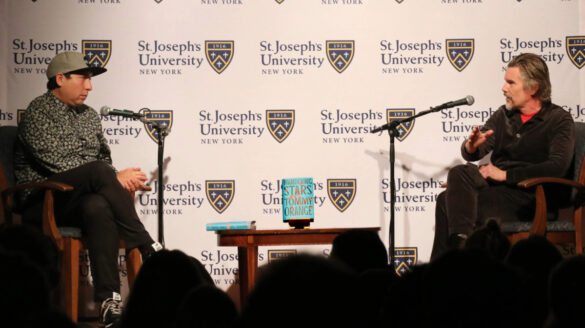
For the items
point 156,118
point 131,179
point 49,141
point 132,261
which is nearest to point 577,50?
point 156,118

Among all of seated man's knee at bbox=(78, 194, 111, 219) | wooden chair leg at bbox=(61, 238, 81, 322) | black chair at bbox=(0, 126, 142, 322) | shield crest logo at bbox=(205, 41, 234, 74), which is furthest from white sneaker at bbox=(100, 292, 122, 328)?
shield crest logo at bbox=(205, 41, 234, 74)

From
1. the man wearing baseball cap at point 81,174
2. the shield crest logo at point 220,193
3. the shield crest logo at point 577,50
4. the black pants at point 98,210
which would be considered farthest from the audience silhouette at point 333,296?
the shield crest logo at point 577,50

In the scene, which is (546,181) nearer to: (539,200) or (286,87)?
(539,200)

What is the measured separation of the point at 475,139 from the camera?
3.65 m

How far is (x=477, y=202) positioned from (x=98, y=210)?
2017 mm

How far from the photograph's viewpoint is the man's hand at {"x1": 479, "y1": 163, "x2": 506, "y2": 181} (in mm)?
3467

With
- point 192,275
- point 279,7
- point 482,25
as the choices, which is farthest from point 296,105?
point 192,275

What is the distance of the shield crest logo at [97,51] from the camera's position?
14.0ft

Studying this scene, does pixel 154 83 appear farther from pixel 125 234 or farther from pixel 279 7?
pixel 125 234

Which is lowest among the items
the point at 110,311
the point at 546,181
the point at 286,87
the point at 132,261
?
the point at 110,311

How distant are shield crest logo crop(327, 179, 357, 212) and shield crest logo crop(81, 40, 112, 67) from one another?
67.8 inches

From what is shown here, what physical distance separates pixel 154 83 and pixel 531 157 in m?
2.44

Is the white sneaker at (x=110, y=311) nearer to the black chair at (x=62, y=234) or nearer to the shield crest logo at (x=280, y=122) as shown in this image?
the black chair at (x=62, y=234)

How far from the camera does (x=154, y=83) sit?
427 cm
